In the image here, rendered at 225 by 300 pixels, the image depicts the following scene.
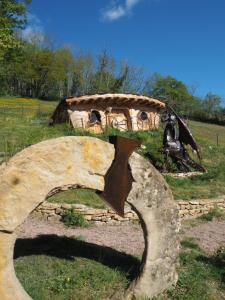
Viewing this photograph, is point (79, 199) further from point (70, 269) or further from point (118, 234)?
point (70, 269)

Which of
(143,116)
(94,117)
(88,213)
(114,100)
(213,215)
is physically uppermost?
(114,100)

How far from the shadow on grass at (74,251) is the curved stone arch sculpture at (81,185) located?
0.63 meters

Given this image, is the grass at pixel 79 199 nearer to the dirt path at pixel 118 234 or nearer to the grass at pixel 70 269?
the dirt path at pixel 118 234

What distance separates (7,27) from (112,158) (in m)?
31.8

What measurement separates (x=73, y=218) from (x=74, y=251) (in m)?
2.98

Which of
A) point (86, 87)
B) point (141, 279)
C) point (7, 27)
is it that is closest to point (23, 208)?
point (141, 279)

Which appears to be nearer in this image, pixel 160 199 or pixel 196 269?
pixel 160 199

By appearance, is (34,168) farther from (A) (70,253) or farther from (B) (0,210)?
(A) (70,253)

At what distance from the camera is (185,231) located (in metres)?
12.7

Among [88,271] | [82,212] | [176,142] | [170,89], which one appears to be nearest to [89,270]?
[88,271]

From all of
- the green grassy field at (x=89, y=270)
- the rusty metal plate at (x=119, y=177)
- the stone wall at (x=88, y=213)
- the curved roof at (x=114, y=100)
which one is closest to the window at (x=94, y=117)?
the curved roof at (x=114, y=100)

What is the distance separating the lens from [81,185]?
698 cm

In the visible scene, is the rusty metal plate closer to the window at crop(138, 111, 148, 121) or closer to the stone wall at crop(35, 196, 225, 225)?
the stone wall at crop(35, 196, 225, 225)

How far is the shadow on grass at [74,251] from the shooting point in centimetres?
877
